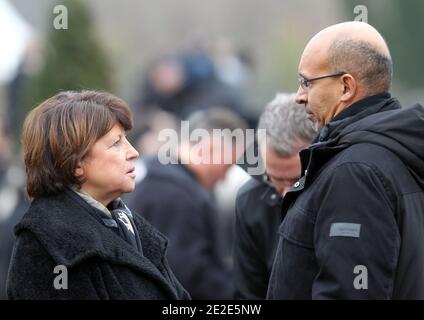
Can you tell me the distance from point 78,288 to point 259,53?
2276 cm

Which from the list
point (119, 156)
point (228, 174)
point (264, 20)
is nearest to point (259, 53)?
point (264, 20)

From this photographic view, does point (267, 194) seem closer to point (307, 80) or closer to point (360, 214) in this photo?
point (307, 80)

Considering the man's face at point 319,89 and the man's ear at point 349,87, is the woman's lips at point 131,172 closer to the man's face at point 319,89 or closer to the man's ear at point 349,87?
the man's face at point 319,89

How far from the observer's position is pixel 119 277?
430 cm

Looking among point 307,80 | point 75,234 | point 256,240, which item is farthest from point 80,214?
point 256,240

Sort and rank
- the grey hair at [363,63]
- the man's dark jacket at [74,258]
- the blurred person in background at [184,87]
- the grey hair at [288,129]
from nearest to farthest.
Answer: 1. the man's dark jacket at [74,258]
2. the grey hair at [363,63]
3. the grey hair at [288,129]
4. the blurred person in background at [184,87]

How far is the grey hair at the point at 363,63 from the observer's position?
4.28 m

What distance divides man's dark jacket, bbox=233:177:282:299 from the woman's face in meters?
1.35

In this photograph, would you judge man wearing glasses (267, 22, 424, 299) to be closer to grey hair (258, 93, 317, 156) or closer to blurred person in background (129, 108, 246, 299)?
grey hair (258, 93, 317, 156)

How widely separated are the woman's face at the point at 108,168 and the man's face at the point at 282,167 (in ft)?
3.61

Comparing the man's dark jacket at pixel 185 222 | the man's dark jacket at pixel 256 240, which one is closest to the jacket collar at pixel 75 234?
the man's dark jacket at pixel 256 240

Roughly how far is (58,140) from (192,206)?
3.13 meters

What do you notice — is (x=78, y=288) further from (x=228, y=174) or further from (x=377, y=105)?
(x=228, y=174)

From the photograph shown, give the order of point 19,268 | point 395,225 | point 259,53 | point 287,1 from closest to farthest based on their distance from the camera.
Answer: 1. point 395,225
2. point 19,268
3. point 259,53
4. point 287,1
